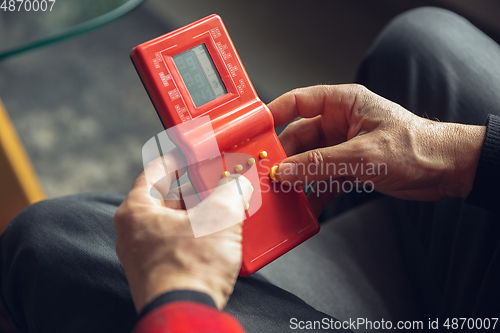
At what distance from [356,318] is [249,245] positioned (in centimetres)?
21

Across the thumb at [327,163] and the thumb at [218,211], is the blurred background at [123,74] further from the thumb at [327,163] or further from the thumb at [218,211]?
the thumb at [218,211]

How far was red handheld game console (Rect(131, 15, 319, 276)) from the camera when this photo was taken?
57 cm

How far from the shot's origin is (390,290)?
638 millimetres

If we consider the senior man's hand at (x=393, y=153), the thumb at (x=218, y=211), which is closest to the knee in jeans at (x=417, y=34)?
the senior man's hand at (x=393, y=153)

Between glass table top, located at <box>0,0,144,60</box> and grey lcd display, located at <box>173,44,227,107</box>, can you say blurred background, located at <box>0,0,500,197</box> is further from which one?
grey lcd display, located at <box>173,44,227,107</box>

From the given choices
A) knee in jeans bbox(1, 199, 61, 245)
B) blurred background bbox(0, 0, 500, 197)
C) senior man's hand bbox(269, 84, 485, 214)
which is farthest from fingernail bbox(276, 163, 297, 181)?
blurred background bbox(0, 0, 500, 197)

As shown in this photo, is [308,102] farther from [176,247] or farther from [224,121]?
[176,247]

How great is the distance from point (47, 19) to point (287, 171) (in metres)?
0.70

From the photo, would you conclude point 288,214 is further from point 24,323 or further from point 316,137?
point 24,323

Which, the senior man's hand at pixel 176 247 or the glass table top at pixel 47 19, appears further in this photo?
the glass table top at pixel 47 19

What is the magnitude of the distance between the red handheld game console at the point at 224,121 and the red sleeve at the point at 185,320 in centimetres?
19

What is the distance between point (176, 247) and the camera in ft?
1.38

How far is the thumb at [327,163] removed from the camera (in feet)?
1.81

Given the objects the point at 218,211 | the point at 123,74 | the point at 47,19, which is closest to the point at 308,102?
the point at 218,211
